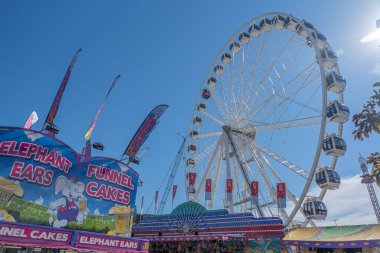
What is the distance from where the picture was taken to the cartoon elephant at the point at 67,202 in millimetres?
14337

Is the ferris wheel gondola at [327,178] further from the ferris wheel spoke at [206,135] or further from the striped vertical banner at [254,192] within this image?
the ferris wheel spoke at [206,135]

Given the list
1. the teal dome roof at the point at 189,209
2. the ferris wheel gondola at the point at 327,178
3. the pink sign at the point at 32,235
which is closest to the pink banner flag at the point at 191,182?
the teal dome roof at the point at 189,209

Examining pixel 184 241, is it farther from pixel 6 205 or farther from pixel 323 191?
pixel 6 205

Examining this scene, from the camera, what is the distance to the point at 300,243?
18047 millimetres

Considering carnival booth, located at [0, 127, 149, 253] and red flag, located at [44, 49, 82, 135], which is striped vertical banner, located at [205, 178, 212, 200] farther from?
red flag, located at [44, 49, 82, 135]

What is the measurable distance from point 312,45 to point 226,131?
11.4 m

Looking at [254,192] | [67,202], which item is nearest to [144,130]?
[67,202]

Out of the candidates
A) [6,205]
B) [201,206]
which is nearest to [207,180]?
[201,206]

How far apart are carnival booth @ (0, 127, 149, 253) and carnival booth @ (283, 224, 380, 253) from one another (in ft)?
32.8

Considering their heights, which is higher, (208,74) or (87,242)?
(208,74)

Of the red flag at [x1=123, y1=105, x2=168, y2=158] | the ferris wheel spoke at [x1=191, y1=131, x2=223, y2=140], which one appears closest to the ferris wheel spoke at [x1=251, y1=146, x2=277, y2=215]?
the ferris wheel spoke at [x1=191, y1=131, x2=223, y2=140]

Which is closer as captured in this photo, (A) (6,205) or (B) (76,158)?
(A) (6,205)

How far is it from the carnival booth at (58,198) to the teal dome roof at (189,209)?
9.05 meters

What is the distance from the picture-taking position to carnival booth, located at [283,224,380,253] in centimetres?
1591
